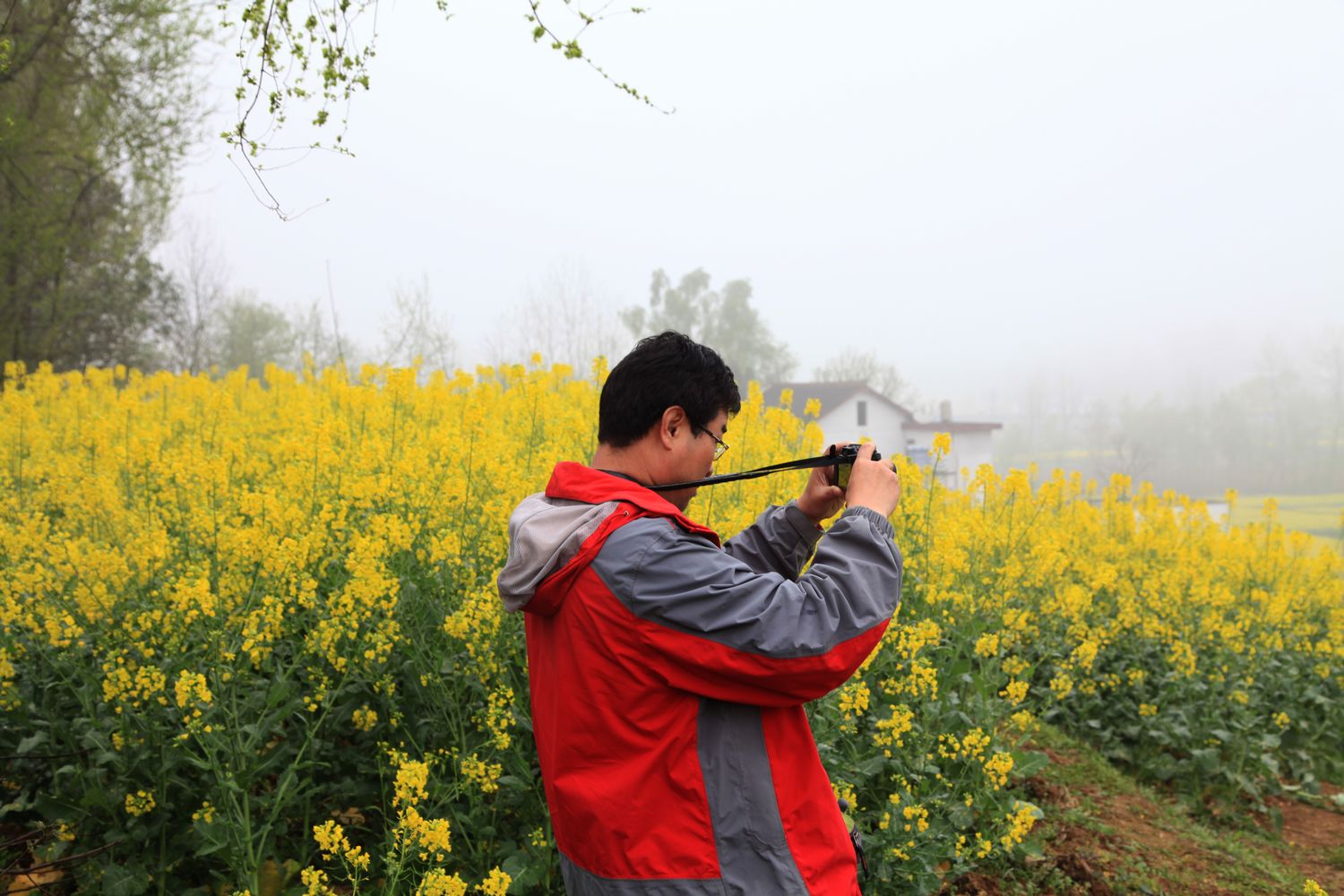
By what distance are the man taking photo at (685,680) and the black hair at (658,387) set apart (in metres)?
0.02

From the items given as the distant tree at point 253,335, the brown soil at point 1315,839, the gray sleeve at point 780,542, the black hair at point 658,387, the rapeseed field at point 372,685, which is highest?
the distant tree at point 253,335

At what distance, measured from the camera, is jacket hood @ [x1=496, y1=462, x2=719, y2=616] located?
1.54m

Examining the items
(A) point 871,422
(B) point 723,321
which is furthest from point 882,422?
(B) point 723,321

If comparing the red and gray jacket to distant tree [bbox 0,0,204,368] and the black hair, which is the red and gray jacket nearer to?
the black hair

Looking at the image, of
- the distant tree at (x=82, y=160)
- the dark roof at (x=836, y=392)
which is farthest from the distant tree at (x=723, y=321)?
the distant tree at (x=82, y=160)

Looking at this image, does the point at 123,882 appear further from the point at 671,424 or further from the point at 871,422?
the point at 871,422

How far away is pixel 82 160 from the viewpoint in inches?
467

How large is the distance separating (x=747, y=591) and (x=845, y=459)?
1.43 feet

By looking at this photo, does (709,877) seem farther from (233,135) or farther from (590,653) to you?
(233,135)

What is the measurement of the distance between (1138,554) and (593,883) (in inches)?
235

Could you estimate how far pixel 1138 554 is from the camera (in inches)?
256

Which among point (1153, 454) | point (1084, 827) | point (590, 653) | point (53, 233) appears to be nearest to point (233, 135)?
point (590, 653)

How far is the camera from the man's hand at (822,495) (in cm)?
194

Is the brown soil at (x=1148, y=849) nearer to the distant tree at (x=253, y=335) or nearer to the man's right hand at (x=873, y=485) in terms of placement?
the man's right hand at (x=873, y=485)
